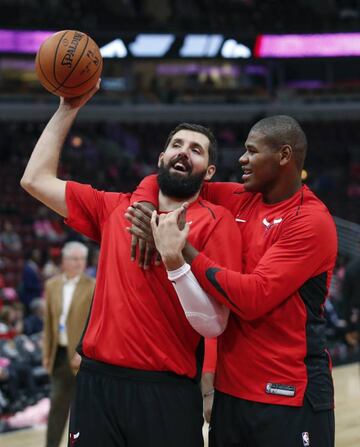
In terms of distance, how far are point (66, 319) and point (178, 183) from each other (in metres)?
3.21

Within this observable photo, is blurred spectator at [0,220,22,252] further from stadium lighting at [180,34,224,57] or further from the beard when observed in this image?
the beard

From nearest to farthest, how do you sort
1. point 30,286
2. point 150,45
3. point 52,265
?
point 30,286, point 52,265, point 150,45

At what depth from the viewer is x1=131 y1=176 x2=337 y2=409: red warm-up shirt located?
9.55 feet

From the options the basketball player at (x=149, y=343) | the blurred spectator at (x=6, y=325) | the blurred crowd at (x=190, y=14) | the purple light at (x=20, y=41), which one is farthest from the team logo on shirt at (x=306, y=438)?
the purple light at (x=20, y=41)

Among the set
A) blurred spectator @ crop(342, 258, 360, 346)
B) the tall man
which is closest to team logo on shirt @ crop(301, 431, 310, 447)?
the tall man

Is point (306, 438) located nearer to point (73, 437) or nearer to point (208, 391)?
point (208, 391)

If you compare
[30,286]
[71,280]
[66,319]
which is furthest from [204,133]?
[30,286]

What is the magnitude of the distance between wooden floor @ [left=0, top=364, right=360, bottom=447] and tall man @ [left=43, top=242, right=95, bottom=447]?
69 centimetres

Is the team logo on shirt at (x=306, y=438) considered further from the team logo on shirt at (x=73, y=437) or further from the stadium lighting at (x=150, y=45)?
the stadium lighting at (x=150, y=45)

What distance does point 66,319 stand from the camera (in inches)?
241

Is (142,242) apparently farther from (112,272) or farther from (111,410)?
(111,410)

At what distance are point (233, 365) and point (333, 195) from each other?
57.8 ft

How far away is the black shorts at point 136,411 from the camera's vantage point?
3.05m

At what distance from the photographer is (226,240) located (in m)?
3.08
